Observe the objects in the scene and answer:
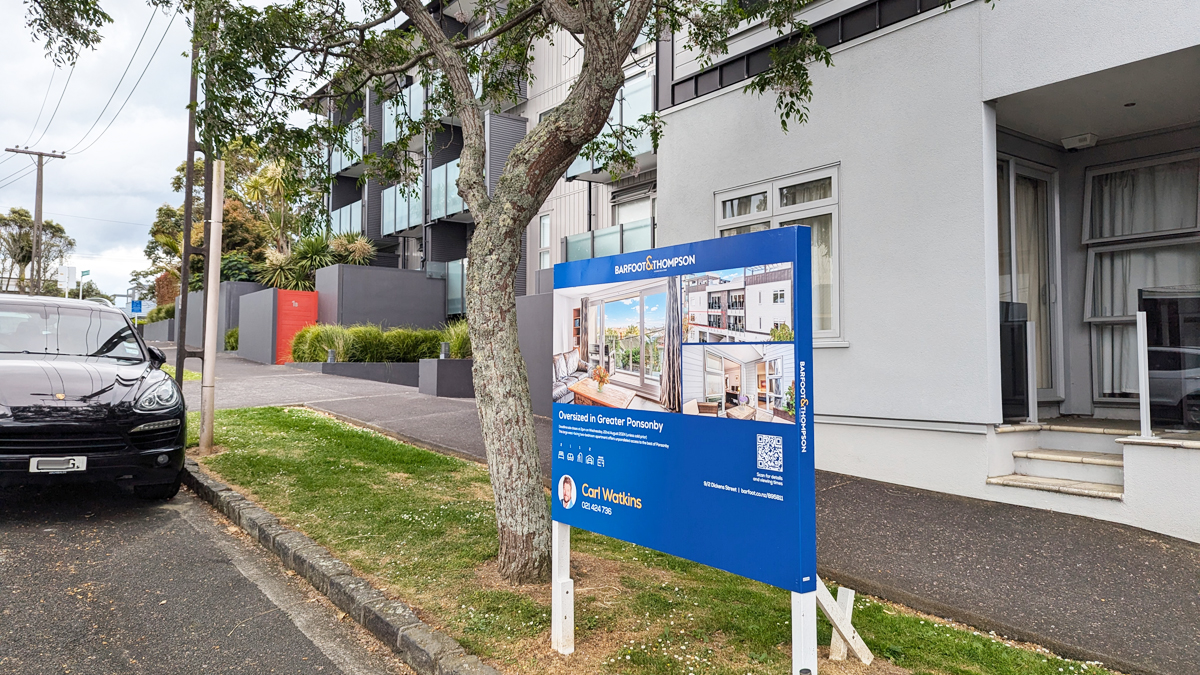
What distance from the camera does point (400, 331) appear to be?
2058cm

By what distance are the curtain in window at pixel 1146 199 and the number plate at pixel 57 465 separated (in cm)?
1001

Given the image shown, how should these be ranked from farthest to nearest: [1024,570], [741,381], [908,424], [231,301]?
[231,301], [908,424], [1024,570], [741,381]

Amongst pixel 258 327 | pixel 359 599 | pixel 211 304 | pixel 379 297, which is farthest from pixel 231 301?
pixel 359 599

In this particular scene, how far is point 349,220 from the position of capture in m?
27.5

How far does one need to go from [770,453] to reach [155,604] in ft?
12.4

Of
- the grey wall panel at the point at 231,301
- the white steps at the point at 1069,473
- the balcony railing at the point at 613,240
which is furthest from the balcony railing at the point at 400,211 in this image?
the white steps at the point at 1069,473

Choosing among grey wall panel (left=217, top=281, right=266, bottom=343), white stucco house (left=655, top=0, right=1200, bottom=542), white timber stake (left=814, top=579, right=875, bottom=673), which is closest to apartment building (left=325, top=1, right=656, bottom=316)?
white stucco house (left=655, top=0, right=1200, bottom=542)

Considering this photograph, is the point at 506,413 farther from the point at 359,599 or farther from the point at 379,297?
the point at 379,297

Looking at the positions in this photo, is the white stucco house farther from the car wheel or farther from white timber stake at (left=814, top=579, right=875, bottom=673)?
the car wheel

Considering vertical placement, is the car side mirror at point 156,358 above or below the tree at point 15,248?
below

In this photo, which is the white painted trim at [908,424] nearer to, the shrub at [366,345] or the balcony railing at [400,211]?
the shrub at [366,345]

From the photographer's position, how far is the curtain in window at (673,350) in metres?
3.19

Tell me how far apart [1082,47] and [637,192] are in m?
9.40

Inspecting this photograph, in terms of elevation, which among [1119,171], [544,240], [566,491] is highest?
[544,240]
